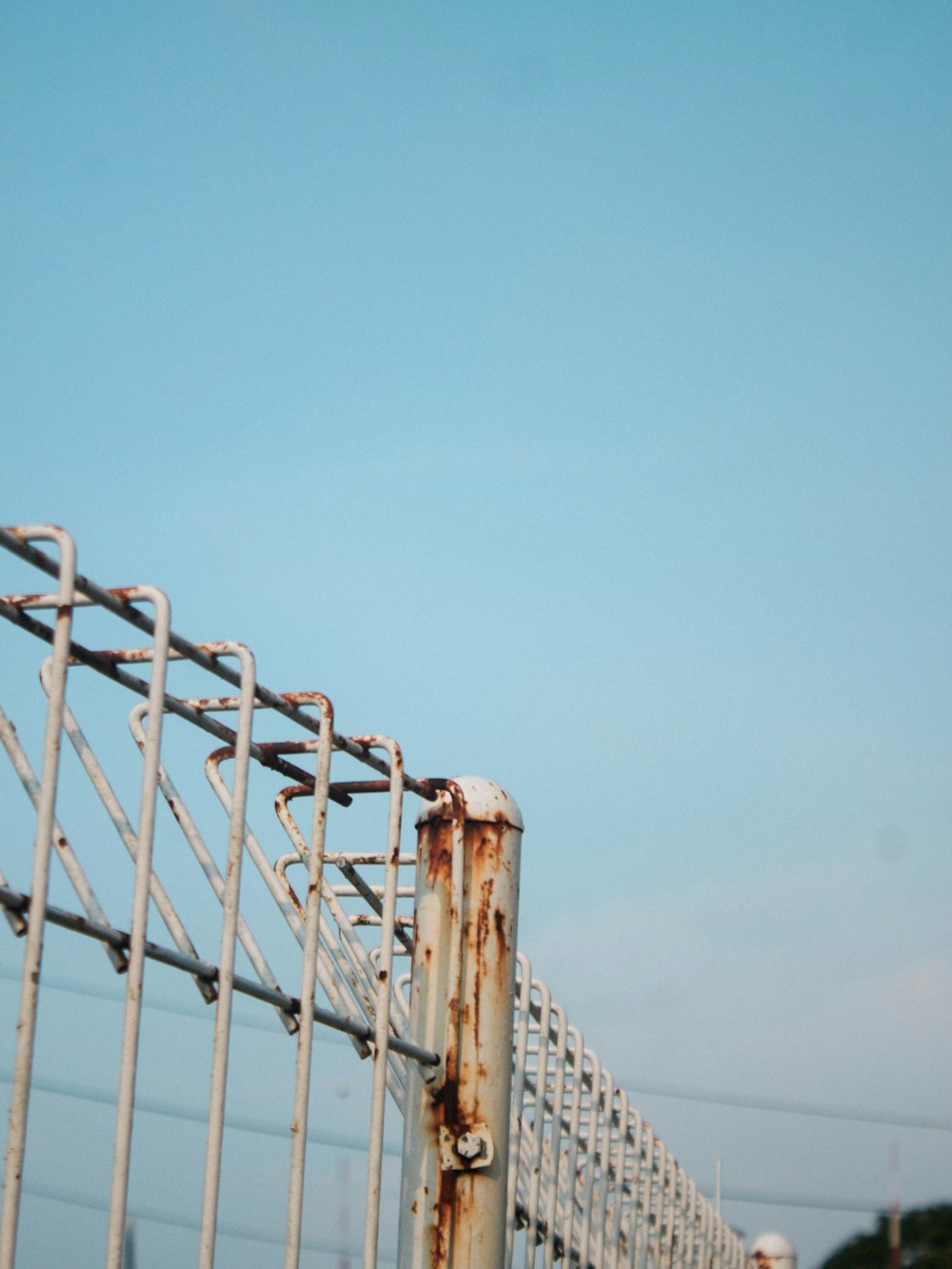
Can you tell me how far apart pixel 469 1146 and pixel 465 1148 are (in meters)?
0.01

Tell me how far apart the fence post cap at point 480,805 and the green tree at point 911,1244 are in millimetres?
28983

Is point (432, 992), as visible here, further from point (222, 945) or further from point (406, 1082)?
point (222, 945)

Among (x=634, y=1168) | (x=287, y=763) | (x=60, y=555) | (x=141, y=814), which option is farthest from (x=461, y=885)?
(x=634, y=1168)

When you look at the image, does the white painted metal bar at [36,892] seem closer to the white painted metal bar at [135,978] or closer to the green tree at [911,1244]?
the white painted metal bar at [135,978]

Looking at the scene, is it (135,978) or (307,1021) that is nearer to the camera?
(135,978)

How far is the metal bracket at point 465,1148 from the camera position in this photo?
412 centimetres

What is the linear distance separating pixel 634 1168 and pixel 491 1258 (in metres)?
3.23

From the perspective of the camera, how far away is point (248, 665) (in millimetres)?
3314

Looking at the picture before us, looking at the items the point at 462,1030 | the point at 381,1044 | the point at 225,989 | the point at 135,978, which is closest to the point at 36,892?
the point at 135,978

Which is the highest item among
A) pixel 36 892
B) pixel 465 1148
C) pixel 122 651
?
pixel 122 651

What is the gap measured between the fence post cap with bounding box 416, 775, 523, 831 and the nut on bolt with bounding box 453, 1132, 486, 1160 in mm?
823

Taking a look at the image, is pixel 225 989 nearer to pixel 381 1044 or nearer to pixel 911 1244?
pixel 381 1044

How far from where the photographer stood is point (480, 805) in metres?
4.38

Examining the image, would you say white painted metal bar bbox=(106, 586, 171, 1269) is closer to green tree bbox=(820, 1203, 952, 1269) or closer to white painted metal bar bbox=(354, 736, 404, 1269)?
white painted metal bar bbox=(354, 736, 404, 1269)
